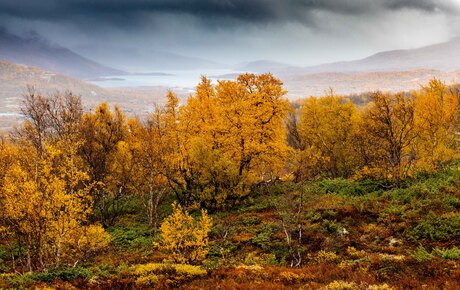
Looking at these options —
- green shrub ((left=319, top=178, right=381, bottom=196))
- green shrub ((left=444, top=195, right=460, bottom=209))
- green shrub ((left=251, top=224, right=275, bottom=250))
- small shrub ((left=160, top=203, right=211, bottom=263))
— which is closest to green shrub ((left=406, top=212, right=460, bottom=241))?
green shrub ((left=444, top=195, right=460, bottom=209))

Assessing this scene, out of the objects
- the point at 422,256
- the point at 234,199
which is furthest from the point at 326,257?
the point at 234,199

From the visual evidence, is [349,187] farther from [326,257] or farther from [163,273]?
[163,273]

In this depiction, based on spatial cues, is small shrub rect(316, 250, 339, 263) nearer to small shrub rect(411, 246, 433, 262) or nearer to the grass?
the grass

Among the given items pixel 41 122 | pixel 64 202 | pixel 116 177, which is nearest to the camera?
pixel 64 202

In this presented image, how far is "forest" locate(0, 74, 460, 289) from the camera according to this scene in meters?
16.5

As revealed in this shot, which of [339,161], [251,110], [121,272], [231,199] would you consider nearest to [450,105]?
[339,161]

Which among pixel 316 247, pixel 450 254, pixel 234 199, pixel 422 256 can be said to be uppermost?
pixel 450 254

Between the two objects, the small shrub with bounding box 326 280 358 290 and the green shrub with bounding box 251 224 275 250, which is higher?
the small shrub with bounding box 326 280 358 290

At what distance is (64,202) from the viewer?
774 inches

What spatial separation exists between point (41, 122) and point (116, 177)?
1163cm

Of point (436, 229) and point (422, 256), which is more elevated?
point (422, 256)

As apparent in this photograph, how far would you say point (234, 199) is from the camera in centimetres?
3750

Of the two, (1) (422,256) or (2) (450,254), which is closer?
(2) (450,254)

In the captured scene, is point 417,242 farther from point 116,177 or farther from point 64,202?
point 116,177
